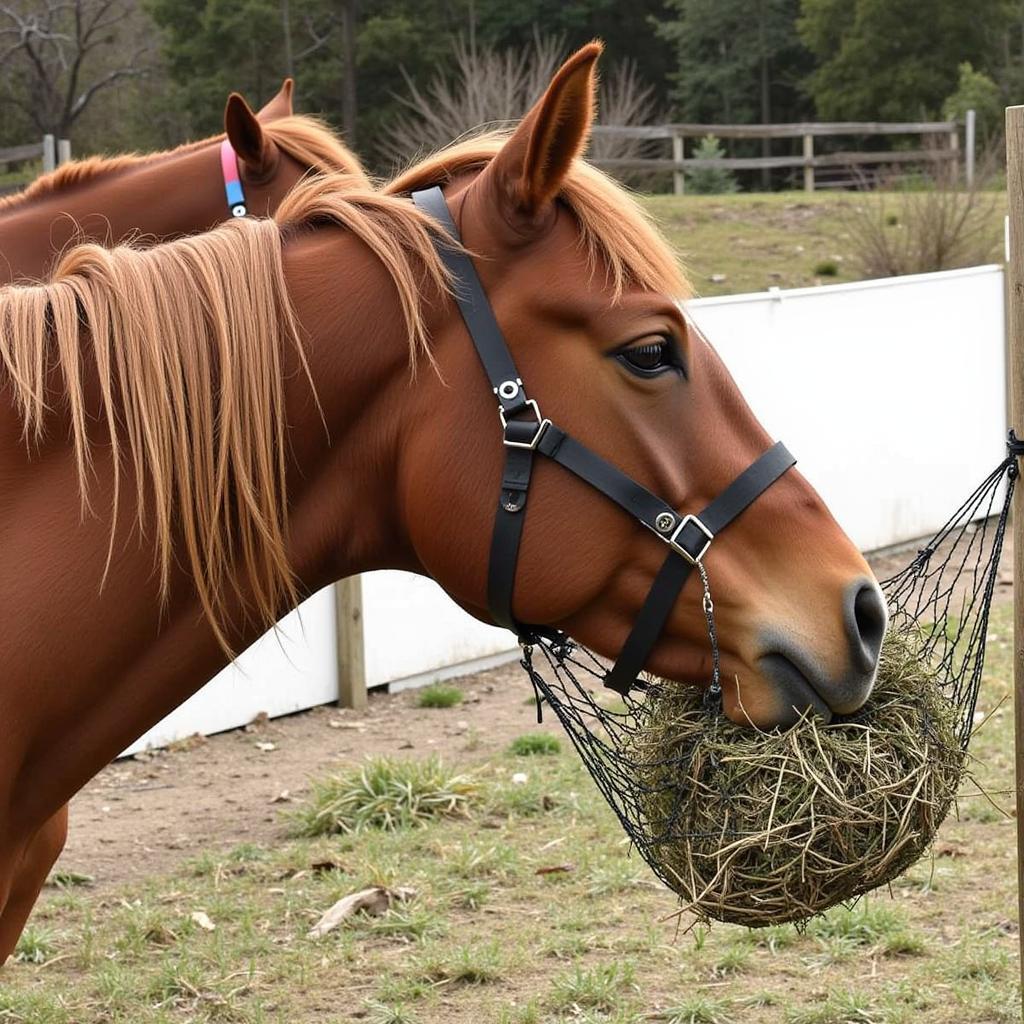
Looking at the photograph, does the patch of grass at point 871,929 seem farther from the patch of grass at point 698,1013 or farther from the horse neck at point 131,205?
the horse neck at point 131,205

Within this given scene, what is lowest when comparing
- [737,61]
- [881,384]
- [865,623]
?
[881,384]

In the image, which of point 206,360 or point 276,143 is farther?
point 276,143

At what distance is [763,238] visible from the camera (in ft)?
61.0

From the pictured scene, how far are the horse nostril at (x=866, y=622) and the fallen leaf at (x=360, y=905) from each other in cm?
244

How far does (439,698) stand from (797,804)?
14.5 ft

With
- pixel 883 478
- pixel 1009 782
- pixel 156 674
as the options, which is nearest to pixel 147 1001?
pixel 156 674

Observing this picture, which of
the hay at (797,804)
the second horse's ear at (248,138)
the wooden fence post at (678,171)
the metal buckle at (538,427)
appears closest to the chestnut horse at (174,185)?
the second horse's ear at (248,138)

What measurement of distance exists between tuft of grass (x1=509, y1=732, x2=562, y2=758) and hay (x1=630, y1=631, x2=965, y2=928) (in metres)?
3.29

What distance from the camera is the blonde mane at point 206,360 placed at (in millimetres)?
2061

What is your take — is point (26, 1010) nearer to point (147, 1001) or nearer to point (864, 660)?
point (147, 1001)

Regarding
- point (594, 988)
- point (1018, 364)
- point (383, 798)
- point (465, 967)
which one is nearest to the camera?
point (1018, 364)

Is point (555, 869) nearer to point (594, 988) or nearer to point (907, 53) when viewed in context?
point (594, 988)

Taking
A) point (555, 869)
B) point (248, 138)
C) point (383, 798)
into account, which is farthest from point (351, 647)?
point (248, 138)

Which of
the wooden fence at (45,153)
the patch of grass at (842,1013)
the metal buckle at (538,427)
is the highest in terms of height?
the wooden fence at (45,153)
